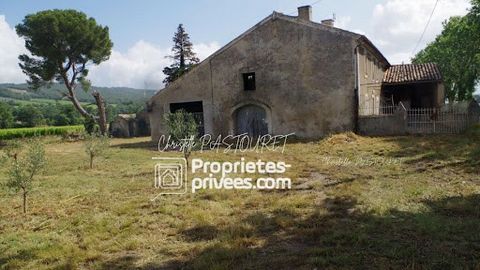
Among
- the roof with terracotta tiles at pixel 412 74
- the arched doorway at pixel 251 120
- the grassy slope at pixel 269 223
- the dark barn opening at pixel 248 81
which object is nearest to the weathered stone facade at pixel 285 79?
the arched doorway at pixel 251 120

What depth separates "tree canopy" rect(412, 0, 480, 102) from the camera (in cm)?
3541

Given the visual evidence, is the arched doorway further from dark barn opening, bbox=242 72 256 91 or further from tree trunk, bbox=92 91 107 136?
tree trunk, bbox=92 91 107 136

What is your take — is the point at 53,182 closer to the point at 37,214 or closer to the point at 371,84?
the point at 37,214

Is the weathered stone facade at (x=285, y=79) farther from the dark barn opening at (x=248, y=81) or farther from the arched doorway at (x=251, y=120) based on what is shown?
the dark barn opening at (x=248, y=81)

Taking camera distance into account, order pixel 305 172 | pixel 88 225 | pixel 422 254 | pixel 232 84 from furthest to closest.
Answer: pixel 232 84
pixel 305 172
pixel 88 225
pixel 422 254

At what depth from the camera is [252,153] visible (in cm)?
1644

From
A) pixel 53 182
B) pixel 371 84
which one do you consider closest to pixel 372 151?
pixel 371 84

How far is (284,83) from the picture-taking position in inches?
798

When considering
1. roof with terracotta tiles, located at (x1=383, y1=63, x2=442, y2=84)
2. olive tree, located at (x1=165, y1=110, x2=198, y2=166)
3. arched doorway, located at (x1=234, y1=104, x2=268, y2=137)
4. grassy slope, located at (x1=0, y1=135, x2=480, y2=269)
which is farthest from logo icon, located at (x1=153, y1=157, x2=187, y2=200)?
roof with terracotta tiles, located at (x1=383, y1=63, x2=442, y2=84)

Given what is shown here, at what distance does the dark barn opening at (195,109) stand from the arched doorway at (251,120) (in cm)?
220

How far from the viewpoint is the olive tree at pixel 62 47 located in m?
31.3

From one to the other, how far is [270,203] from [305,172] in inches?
146

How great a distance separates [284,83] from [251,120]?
284 centimetres

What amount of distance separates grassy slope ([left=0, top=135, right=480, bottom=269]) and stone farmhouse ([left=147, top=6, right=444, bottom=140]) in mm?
7925
